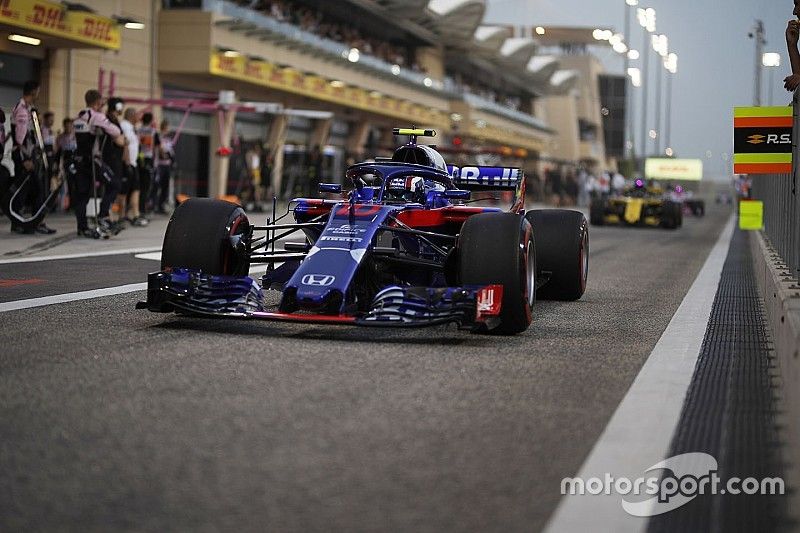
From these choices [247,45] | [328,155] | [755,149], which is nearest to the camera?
[755,149]

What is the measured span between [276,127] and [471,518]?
35.9 metres

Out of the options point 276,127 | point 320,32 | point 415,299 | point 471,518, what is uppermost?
→ point 320,32

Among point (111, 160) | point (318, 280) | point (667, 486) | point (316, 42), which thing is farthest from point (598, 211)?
point (667, 486)

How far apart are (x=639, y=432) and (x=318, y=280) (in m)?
2.92

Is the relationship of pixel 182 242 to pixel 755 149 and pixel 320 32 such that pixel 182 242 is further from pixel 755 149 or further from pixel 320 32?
pixel 320 32

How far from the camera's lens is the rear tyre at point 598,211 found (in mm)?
33781

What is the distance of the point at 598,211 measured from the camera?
3384 cm

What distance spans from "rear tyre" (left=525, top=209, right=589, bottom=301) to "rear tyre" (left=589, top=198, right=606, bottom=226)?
76.5ft

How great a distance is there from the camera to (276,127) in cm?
3897

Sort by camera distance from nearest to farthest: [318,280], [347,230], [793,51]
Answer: [318,280] < [347,230] < [793,51]

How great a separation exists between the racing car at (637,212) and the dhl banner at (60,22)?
47.1 feet

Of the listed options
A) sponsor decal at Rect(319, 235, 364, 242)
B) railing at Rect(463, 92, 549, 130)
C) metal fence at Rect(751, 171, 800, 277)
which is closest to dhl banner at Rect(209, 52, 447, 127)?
railing at Rect(463, 92, 549, 130)

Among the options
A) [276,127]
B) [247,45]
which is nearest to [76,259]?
[247,45]

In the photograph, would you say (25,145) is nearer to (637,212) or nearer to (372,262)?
(372,262)
